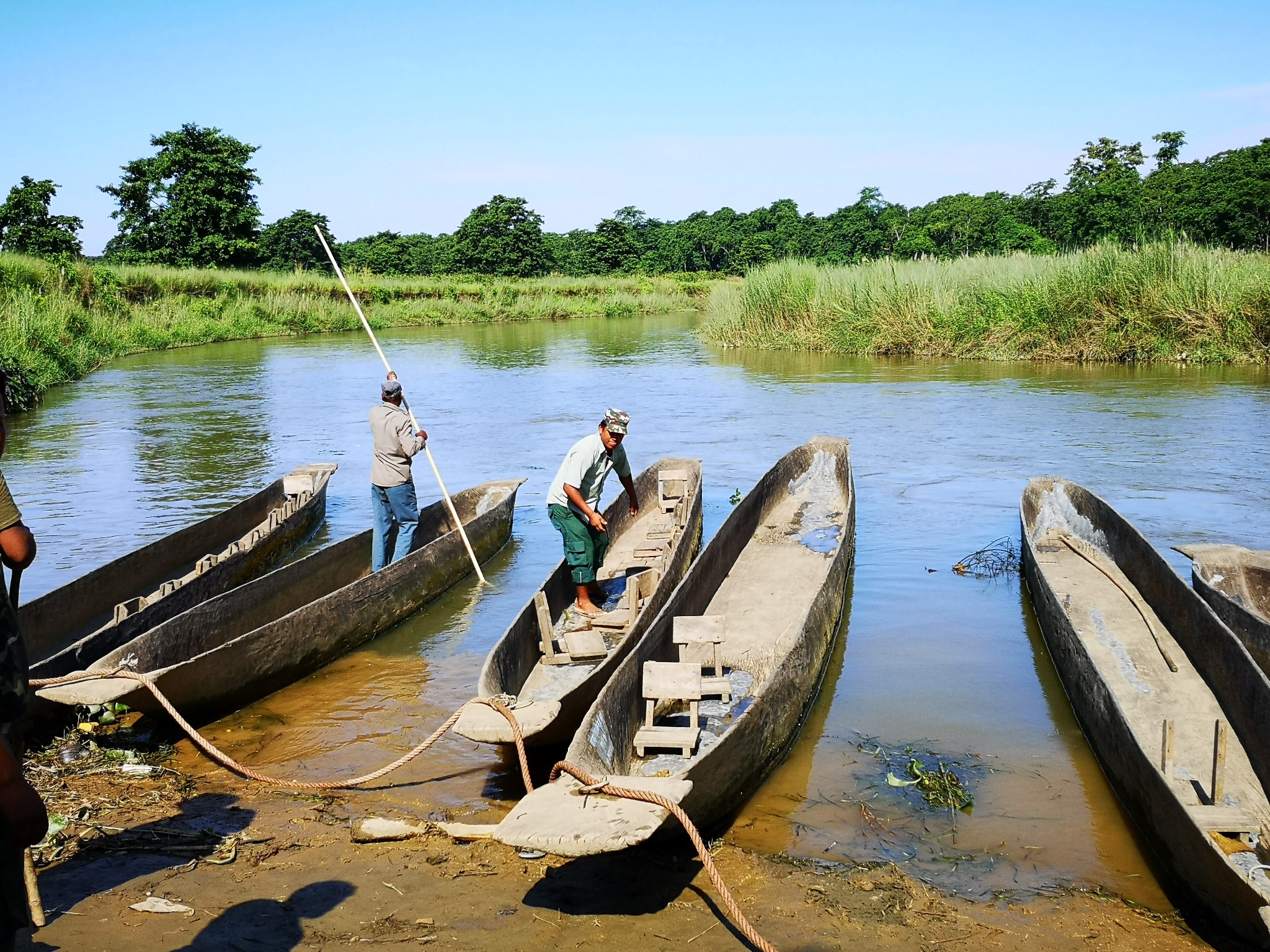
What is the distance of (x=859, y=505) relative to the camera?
10055 mm

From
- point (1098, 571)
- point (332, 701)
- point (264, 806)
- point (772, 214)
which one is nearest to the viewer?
point (264, 806)

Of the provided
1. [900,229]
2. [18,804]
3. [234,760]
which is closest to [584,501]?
[234,760]

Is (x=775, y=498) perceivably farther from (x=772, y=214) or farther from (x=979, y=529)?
(x=772, y=214)

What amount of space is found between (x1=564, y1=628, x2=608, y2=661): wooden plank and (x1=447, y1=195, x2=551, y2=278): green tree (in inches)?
1770

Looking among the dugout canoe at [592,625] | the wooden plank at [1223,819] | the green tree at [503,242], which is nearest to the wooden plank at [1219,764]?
the wooden plank at [1223,819]

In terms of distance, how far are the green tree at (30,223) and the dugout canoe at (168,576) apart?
→ 2446 cm

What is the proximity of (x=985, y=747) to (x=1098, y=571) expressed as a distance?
2.41 m

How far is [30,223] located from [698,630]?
30817mm

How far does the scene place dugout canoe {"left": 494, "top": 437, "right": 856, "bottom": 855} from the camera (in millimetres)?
3246

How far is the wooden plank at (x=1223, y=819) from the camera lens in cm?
349

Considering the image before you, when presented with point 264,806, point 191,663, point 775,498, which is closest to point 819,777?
point 264,806

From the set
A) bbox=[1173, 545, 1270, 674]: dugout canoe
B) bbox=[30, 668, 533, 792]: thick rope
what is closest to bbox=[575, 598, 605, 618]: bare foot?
bbox=[30, 668, 533, 792]: thick rope

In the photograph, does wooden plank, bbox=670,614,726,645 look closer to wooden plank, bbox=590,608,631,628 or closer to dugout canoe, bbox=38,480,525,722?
wooden plank, bbox=590,608,631,628

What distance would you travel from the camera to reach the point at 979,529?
8.99 metres
